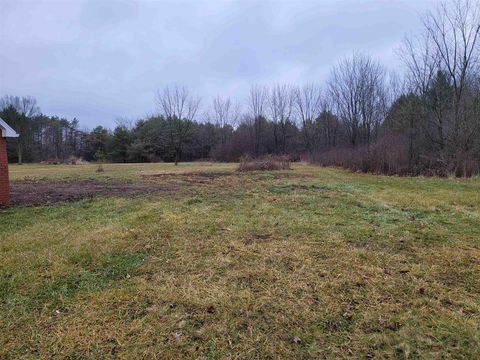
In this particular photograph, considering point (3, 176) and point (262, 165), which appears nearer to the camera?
point (3, 176)

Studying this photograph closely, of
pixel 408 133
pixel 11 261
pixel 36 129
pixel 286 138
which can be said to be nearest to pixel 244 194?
pixel 11 261

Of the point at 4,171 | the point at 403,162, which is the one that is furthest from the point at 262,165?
the point at 4,171

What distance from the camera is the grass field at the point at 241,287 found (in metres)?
2.20

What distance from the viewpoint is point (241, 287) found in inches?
119

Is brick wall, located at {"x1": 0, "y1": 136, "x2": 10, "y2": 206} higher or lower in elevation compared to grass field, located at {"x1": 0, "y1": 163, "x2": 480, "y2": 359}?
higher

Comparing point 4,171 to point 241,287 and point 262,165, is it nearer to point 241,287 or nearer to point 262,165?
point 241,287

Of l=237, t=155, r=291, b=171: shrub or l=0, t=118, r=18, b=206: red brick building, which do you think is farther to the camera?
l=237, t=155, r=291, b=171: shrub

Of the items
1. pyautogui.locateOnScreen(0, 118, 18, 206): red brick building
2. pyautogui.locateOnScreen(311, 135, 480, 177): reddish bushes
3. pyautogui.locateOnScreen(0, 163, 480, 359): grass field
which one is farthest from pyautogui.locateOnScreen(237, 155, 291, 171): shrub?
pyautogui.locateOnScreen(0, 163, 480, 359): grass field

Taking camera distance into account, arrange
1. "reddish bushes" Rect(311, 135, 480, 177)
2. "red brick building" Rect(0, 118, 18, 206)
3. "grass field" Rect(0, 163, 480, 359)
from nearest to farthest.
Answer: "grass field" Rect(0, 163, 480, 359), "red brick building" Rect(0, 118, 18, 206), "reddish bushes" Rect(311, 135, 480, 177)

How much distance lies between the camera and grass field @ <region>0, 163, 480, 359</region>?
2.20m

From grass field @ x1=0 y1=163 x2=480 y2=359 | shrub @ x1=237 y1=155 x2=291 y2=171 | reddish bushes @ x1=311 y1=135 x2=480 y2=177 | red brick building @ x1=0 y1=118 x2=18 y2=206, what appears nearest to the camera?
grass field @ x1=0 y1=163 x2=480 y2=359

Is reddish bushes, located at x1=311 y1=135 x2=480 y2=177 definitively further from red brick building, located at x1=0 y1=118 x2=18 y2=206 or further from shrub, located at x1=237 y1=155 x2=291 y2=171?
red brick building, located at x1=0 y1=118 x2=18 y2=206

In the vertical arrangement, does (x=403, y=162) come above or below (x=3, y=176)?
below

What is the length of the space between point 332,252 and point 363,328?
5.19 ft
